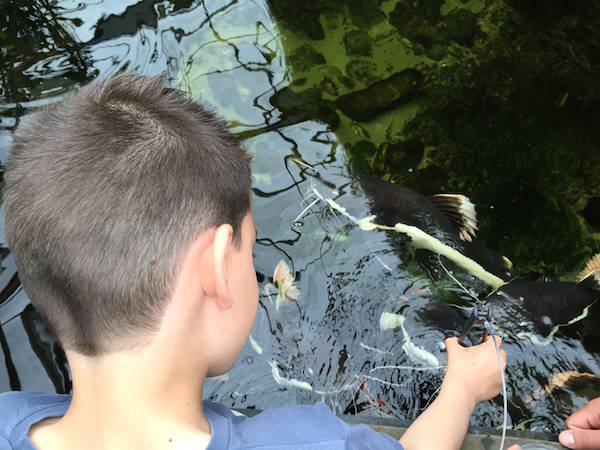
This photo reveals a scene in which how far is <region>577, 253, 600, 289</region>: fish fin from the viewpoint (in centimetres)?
303

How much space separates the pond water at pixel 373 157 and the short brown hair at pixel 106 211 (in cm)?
144

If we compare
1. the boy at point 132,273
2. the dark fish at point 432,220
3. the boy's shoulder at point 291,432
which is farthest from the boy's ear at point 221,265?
the dark fish at point 432,220

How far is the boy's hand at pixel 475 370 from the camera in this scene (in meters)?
2.04

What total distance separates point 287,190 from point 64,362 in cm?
145

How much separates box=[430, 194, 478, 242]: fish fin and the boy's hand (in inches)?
51.1

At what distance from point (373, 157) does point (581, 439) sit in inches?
85.0

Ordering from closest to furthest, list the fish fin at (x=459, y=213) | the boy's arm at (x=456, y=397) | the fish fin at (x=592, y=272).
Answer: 1. the boy's arm at (x=456, y=397)
2. the fish fin at (x=592, y=272)
3. the fish fin at (x=459, y=213)

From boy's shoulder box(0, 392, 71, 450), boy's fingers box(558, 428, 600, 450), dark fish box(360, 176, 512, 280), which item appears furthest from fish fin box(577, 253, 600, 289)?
boy's shoulder box(0, 392, 71, 450)

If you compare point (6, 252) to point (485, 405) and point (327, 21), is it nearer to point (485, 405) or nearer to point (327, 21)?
point (485, 405)

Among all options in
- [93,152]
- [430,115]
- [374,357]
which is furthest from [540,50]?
[93,152]

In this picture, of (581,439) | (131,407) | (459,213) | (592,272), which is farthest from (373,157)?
(131,407)

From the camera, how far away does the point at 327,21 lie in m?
4.72

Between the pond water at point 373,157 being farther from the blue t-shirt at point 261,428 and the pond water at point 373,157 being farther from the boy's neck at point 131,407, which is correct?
the boy's neck at point 131,407

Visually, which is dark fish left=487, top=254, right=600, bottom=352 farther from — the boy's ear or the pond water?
the boy's ear
